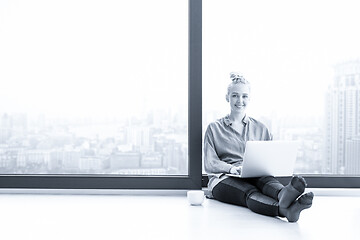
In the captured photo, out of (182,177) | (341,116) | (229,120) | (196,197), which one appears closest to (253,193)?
(196,197)

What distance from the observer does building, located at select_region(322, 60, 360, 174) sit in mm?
2998

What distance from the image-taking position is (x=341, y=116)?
300 centimetres

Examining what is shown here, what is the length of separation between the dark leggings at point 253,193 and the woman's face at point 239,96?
1.50 feet

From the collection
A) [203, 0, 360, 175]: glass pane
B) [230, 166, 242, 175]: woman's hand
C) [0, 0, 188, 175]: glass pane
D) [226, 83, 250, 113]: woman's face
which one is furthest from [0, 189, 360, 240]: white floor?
[226, 83, 250, 113]: woman's face

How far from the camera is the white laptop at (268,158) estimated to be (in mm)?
2338

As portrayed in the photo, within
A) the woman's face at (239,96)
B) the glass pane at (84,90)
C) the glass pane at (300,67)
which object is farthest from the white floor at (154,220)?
the woman's face at (239,96)

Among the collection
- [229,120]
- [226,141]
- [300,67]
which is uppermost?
[300,67]

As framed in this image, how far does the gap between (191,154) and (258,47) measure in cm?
83

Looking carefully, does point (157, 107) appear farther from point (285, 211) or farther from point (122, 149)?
point (285, 211)

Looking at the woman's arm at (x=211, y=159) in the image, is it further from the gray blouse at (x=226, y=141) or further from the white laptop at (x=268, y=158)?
the white laptop at (x=268, y=158)

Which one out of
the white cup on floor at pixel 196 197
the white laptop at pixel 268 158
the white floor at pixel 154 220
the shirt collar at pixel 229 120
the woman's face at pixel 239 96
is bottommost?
the white floor at pixel 154 220

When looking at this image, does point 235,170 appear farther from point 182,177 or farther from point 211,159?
point 182,177

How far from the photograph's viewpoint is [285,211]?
81.9 inches

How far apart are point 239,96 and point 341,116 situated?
29.7 inches
